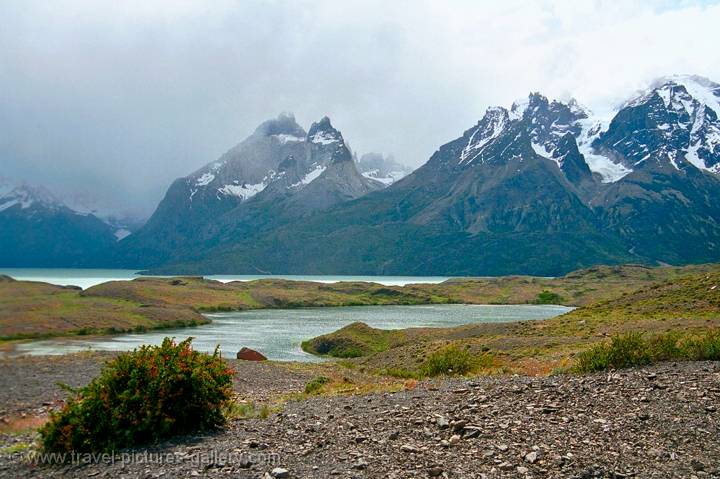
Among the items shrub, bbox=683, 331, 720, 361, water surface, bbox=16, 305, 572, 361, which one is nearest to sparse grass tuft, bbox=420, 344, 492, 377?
shrub, bbox=683, 331, 720, 361

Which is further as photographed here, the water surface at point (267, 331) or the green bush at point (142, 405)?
the water surface at point (267, 331)

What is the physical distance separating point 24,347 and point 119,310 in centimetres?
4370

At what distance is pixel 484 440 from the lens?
18156 mm

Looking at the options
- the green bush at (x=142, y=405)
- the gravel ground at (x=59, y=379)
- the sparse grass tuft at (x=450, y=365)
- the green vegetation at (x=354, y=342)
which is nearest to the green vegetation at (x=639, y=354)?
the sparse grass tuft at (x=450, y=365)

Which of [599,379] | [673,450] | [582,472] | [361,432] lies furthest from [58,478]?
[599,379]

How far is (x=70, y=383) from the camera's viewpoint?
47.3 meters

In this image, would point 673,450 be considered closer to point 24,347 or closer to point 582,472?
Result: point 582,472

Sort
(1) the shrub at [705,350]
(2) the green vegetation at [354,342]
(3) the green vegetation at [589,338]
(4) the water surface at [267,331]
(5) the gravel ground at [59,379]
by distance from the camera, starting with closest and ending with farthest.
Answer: (1) the shrub at [705,350]
(3) the green vegetation at [589,338]
(5) the gravel ground at [59,379]
(2) the green vegetation at [354,342]
(4) the water surface at [267,331]

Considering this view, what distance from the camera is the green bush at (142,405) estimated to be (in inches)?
796

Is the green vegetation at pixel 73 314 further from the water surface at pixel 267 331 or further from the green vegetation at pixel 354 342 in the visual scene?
the green vegetation at pixel 354 342

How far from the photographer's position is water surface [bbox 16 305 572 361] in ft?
288

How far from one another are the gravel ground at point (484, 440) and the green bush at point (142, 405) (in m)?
0.97

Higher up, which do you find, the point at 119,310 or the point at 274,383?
the point at 119,310

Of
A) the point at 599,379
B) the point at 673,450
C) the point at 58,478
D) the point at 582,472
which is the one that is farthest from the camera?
the point at 599,379
